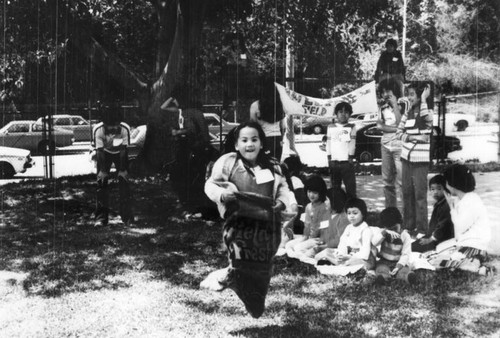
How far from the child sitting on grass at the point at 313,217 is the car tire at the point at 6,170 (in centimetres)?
417

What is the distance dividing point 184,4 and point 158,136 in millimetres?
1098

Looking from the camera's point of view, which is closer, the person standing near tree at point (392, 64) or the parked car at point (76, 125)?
the person standing near tree at point (392, 64)

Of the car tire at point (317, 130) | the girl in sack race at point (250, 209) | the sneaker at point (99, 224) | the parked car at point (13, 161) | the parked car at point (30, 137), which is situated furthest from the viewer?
the parked car at point (13, 161)

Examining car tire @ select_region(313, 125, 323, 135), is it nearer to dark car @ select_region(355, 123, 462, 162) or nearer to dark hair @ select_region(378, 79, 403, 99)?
dark car @ select_region(355, 123, 462, 162)

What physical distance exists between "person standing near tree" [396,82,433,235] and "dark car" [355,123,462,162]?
0.38 feet

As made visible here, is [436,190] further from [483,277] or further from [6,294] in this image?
[6,294]

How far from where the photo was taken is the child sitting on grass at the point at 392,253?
3.67 m

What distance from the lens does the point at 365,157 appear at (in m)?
4.71

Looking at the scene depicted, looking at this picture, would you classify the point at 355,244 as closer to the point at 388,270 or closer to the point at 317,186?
the point at 388,270

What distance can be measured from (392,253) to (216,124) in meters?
1.70

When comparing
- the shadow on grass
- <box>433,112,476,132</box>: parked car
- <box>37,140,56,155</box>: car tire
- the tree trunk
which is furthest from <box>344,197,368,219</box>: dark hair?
<box>37,140,56,155</box>: car tire

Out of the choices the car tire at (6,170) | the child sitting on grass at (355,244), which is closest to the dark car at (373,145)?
the child sitting on grass at (355,244)

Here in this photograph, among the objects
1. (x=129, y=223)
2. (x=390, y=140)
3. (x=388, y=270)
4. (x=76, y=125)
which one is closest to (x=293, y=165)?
(x=390, y=140)

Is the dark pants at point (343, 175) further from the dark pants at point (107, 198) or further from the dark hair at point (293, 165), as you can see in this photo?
the dark pants at point (107, 198)
